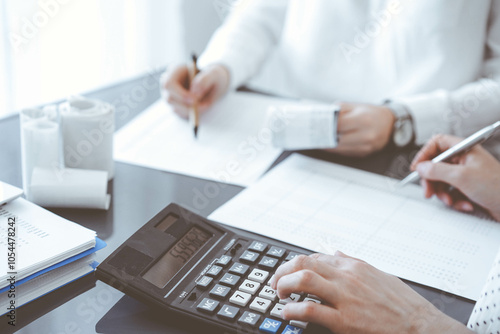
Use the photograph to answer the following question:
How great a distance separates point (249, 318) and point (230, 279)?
0.22 ft

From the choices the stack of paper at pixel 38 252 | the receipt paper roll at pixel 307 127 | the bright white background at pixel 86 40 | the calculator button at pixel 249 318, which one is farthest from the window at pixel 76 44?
the calculator button at pixel 249 318

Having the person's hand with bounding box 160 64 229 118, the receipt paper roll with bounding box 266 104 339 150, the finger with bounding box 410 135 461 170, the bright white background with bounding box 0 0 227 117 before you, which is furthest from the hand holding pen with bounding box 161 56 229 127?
the finger with bounding box 410 135 461 170

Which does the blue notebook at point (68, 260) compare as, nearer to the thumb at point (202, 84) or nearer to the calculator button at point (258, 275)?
the calculator button at point (258, 275)

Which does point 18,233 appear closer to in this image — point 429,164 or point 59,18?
point 429,164

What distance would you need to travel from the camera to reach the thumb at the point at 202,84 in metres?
1.16

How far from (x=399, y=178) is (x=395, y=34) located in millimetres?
469

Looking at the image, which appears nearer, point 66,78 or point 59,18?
point 59,18

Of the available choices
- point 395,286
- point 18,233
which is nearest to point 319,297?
point 395,286

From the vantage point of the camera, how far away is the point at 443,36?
4.06ft

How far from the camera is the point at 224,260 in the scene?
2.13ft

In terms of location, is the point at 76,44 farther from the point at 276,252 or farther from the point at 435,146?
the point at 276,252

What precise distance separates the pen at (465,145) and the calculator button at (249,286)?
17.3 inches

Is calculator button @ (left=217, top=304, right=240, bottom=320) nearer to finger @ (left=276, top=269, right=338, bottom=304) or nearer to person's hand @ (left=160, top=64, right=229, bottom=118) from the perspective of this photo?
finger @ (left=276, top=269, right=338, bottom=304)

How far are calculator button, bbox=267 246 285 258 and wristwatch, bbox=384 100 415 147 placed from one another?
50 cm
